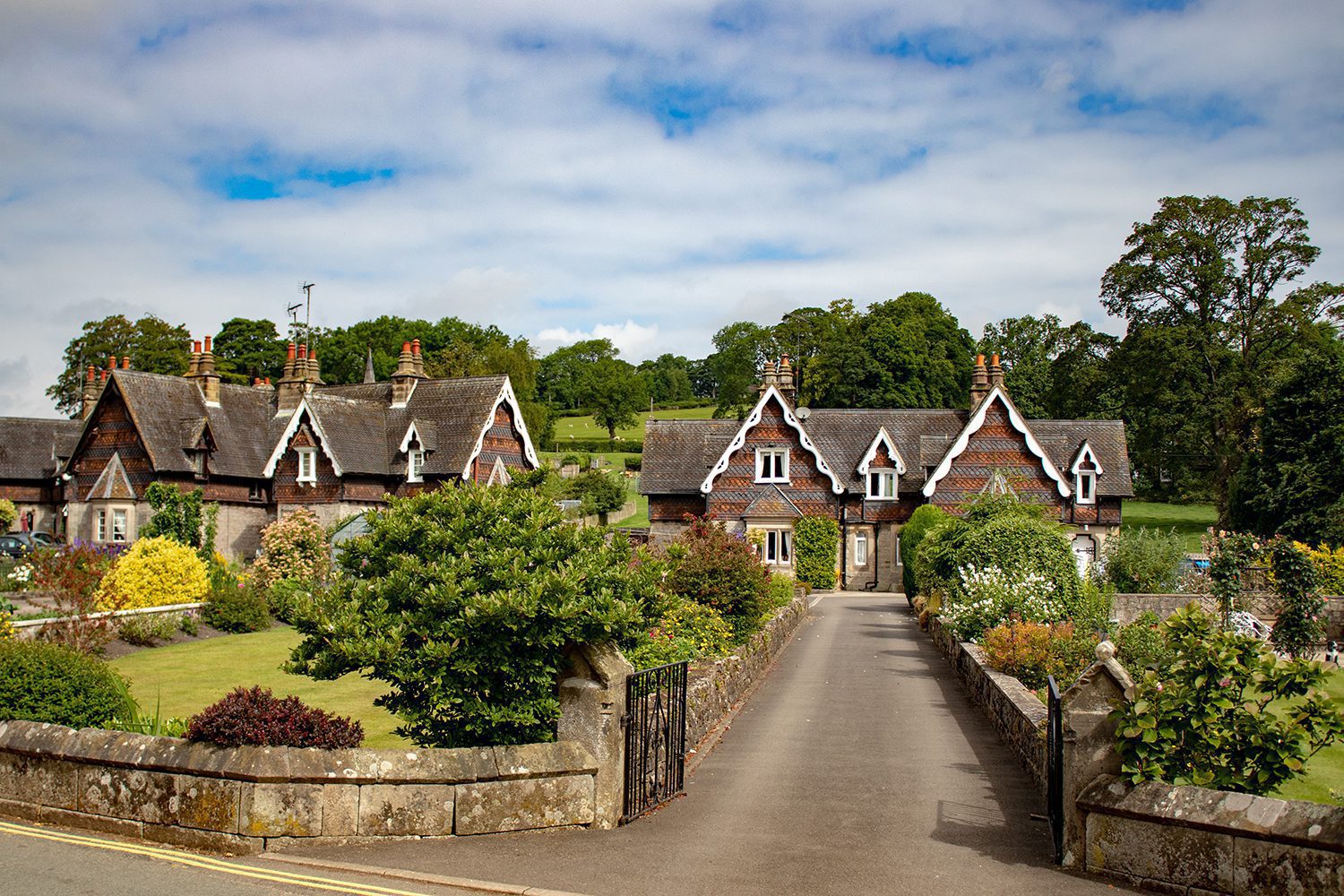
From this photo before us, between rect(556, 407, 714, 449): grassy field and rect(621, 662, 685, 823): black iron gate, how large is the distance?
90.2 m

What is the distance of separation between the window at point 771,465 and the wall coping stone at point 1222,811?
114ft

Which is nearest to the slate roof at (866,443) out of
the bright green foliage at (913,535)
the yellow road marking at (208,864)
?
the bright green foliage at (913,535)

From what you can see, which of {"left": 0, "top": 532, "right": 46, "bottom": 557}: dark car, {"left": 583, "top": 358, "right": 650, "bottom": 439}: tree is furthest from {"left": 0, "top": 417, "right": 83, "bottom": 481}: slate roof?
{"left": 583, "top": 358, "right": 650, "bottom": 439}: tree

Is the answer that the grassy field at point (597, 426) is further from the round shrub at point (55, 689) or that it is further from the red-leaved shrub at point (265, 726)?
the red-leaved shrub at point (265, 726)

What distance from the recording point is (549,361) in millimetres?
133500

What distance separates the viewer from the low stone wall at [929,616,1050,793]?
11836 mm

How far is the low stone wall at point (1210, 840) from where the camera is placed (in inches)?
267

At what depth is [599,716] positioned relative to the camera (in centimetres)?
944

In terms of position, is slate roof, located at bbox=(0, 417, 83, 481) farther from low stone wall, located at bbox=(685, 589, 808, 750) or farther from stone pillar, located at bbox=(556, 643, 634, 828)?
stone pillar, located at bbox=(556, 643, 634, 828)

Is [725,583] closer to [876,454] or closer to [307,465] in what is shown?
[876,454]

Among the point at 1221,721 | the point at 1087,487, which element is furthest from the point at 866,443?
the point at 1221,721

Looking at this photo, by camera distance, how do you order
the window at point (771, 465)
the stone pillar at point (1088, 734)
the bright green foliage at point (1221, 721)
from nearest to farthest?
the bright green foliage at point (1221, 721), the stone pillar at point (1088, 734), the window at point (771, 465)

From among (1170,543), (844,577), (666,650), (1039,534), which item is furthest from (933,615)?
(844,577)

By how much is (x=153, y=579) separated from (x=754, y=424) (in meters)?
23.5
